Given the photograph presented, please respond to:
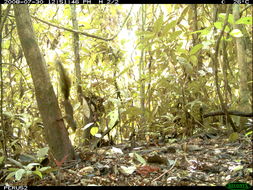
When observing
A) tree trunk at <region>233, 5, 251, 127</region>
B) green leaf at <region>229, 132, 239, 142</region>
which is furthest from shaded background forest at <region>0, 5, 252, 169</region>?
green leaf at <region>229, 132, 239, 142</region>

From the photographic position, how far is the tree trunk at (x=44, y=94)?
1.48 m

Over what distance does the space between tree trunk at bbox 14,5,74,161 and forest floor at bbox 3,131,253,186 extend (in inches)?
4.9

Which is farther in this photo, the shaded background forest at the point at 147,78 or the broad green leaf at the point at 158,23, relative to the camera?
the shaded background forest at the point at 147,78

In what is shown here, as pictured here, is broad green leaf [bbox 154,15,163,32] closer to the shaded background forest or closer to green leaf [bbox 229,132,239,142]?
the shaded background forest

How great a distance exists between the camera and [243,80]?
5.90 ft

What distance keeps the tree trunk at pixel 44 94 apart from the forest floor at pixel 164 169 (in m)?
0.12

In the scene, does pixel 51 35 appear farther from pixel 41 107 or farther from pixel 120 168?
pixel 120 168

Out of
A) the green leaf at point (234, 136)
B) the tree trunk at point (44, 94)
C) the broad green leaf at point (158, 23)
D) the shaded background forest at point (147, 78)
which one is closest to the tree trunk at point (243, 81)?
the shaded background forest at point (147, 78)

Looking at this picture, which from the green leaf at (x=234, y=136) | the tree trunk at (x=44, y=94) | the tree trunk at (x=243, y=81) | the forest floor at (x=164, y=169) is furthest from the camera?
the tree trunk at (x=243, y=81)

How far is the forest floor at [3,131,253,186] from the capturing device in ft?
3.70

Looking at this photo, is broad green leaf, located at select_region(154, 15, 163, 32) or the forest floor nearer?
the forest floor

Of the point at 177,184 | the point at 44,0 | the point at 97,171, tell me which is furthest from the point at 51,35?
the point at 177,184

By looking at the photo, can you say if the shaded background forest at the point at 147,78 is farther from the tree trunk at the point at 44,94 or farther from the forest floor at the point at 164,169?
the forest floor at the point at 164,169

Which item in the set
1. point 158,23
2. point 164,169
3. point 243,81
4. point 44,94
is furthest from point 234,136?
point 44,94
